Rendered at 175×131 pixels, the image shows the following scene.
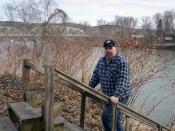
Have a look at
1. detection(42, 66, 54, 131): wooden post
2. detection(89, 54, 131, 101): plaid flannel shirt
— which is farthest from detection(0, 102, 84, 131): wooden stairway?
detection(89, 54, 131, 101): plaid flannel shirt

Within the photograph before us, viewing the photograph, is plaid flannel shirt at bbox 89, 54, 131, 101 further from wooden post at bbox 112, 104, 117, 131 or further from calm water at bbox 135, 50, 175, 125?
calm water at bbox 135, 50, 175, 125

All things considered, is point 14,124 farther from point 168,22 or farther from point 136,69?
point 168,22

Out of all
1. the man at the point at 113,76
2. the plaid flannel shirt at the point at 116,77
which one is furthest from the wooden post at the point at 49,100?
the plaid flannel shirt at the point at 116,77

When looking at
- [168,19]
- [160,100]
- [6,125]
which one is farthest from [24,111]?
[168,19]

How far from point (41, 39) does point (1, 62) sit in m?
2.57

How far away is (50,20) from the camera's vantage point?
1518 cm

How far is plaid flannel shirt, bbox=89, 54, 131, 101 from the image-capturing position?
4.92 m

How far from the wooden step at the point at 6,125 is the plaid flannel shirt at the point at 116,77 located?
149 centimetres

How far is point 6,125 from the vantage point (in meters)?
5.00

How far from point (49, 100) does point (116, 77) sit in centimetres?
128

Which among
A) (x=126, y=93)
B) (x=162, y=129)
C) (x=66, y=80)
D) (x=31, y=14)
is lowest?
(x=162, y=129)

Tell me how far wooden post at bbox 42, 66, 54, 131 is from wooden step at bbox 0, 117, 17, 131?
0.75 m

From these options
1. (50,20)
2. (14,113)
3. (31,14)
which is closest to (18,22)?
(31,14)

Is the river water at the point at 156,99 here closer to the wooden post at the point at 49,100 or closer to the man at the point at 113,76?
the man at the point at 113,76
